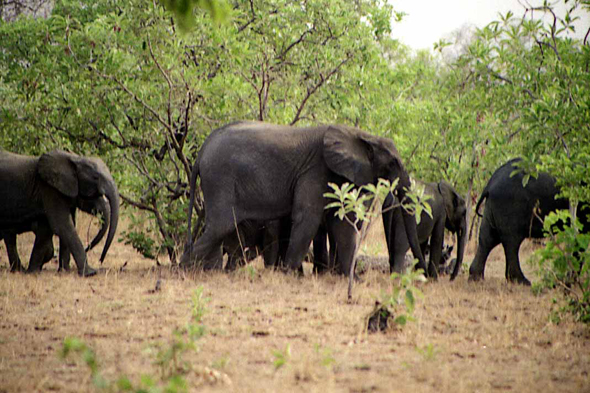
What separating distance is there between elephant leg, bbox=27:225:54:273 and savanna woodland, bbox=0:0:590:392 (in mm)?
422

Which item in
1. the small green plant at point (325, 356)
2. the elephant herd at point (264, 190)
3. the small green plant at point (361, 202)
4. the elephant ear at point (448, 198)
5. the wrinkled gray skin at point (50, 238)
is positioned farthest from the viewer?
the elephant ear at point (448, 198)

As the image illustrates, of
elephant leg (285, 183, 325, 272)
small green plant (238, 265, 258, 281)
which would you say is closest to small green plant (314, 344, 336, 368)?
small green plant (238, 265, 258, 281)

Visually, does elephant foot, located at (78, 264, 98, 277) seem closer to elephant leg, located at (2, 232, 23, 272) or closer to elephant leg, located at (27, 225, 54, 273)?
elephant leg, located at (27, 225, 54, 273)

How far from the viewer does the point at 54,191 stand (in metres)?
11.2

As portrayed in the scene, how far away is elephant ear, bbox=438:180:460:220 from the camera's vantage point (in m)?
12.7

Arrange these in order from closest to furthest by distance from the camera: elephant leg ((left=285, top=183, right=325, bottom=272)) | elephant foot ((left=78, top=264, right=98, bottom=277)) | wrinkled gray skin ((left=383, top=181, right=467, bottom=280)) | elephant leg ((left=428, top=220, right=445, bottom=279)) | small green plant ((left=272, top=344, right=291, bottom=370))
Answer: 1. small green plant ((left=272, top=344, right=291, bottom=370))
2. elephant foot ((left=78, top=264, right=98, bottom=277))
3. elephant leg ((left=285, top=183, right=325, bottom=272))
4. wrinkled gray skin ((left=383, top=181, right=467, bottom=280))
5. elephant leg ((left=428, top=220, right=445, bottom=279))

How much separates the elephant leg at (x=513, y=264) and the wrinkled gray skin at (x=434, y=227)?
3.01ft

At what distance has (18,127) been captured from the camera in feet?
42.3

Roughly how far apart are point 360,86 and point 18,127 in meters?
5.98

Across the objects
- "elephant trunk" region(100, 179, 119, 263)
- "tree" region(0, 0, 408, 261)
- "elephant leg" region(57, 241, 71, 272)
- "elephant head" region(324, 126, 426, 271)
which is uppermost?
"tree" region(0, 0, 408, 261)

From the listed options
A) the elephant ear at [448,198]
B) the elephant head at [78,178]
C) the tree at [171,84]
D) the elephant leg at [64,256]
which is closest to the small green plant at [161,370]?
the elephant head at [78,178]

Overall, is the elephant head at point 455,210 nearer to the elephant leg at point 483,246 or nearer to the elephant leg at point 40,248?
the elephant leg at point 483,246

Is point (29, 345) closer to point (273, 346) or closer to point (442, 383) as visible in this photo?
point (273, 346)

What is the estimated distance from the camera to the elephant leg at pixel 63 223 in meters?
11.0
